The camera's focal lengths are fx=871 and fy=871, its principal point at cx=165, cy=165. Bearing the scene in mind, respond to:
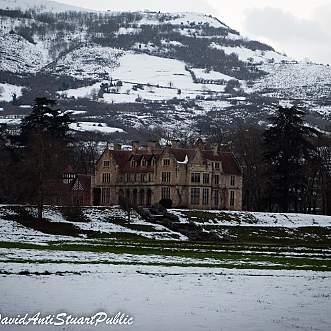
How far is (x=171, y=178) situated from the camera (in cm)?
10238

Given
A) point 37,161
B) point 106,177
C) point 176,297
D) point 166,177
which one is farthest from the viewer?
point 106,177

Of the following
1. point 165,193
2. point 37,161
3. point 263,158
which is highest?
point 263,158

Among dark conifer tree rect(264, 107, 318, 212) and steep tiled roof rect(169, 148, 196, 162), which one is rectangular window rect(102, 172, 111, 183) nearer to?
steep tiled roof rect(169, 148, 196, 162)

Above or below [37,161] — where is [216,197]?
below

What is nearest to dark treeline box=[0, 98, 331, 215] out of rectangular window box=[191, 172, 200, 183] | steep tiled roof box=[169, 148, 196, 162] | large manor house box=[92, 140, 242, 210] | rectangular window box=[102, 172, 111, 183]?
large manor house box=[92, 140, 242, 210]

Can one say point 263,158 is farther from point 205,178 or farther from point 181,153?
point 181,153

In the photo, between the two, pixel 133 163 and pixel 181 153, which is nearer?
pixel 181 153

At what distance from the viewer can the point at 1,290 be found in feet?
95.1

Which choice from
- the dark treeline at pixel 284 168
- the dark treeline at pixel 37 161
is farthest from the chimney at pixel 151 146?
the dark treeline at pixel 284 168

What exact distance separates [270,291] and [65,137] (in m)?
78.7

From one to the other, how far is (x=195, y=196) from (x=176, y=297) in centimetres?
7353

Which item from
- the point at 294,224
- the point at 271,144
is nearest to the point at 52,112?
the point at 271,144

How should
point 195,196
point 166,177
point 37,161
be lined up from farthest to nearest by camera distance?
point 195,196
point 166,177
point 37,161

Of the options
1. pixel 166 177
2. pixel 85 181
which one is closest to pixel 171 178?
pixel 166 177
